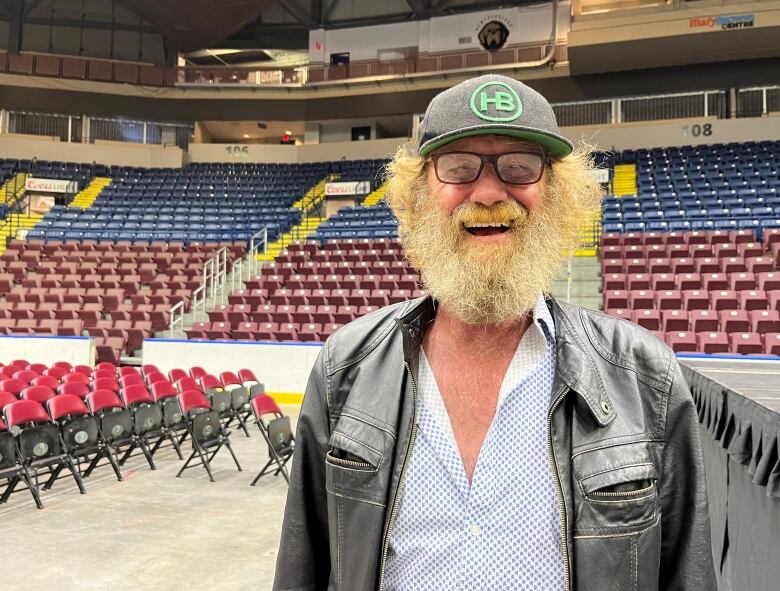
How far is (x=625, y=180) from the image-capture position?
63.4ft

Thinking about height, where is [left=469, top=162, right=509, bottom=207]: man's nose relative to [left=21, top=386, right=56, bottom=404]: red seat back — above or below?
above

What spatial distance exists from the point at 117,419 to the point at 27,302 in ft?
30.4

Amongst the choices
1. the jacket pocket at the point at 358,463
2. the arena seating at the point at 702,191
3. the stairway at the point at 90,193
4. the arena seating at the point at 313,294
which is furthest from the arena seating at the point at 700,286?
the stairway at the point at 90,193

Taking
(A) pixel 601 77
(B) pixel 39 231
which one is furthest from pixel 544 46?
(B) pixel 39 231

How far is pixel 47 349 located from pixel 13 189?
43.7 ft

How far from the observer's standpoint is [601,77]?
69.5ft

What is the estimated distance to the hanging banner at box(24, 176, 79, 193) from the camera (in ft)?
71.5

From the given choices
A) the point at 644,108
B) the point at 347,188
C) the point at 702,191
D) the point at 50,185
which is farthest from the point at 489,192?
the point at 50,185

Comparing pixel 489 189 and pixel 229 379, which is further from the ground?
pixel 489 189

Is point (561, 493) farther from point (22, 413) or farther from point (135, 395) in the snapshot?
point (135, 395)

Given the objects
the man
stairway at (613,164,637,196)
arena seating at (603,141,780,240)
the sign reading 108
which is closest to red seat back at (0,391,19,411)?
the man

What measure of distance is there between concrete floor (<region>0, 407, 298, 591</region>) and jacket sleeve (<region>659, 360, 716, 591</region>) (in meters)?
3.23

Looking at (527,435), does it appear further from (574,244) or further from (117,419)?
(117,419)

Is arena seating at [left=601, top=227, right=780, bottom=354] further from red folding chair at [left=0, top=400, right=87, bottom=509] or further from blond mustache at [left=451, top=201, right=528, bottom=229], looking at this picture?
blond mustache at [left=451, top=201, right=528, bottom=229]
